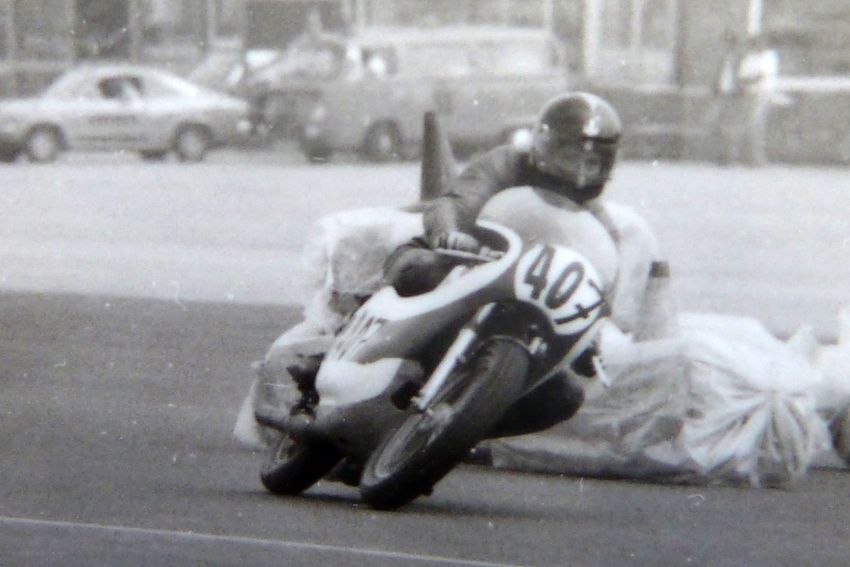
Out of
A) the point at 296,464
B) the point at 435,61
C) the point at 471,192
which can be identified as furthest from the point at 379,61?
the point at 296,464

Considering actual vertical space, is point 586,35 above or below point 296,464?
below

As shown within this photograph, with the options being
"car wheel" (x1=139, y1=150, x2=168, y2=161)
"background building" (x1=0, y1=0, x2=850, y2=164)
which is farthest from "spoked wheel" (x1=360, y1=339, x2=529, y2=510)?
"background building" (x1=0, y1=0, x2=850, y2=164)

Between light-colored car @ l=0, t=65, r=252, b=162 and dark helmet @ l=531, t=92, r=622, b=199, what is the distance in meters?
23.5

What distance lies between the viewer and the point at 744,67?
99.5 ft

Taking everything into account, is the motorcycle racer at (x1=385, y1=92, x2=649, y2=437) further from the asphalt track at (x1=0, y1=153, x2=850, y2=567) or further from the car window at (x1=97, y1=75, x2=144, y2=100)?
the car window at (x1=97, y1=75, x2=144, y2=100)

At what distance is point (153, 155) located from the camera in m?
31.5

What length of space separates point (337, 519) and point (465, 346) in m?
0.65

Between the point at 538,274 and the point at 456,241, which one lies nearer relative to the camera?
the point at 538,274

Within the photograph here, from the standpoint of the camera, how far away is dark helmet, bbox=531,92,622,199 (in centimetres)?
662

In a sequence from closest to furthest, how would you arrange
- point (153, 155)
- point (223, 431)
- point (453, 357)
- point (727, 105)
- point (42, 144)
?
point (453, 357)
point (223, 431)
point (42, 144)
point (727, 105)
point (153, 155)

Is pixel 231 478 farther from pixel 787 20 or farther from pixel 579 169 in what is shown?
pixel 787 20

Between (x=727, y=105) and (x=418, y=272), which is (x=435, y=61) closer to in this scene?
(x=727, y=105)

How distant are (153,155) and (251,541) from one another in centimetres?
Answer: 2611

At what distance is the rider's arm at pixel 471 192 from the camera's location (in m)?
6.48
